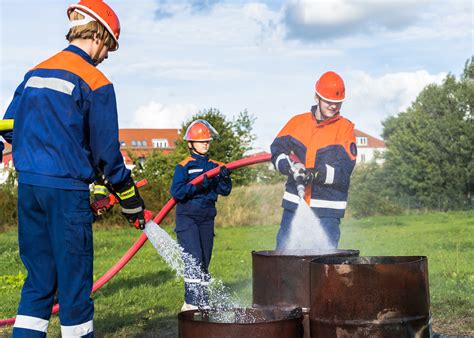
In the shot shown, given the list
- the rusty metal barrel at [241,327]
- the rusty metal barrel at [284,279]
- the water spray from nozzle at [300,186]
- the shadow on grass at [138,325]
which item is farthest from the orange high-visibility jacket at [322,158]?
the rusty metal barrel at [241,327]

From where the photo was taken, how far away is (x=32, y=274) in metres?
4.25

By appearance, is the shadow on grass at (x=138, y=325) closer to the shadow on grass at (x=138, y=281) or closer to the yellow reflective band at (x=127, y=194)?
the shadow on grass at (x=138, y=281)

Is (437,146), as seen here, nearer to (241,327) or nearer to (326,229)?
(326,229)

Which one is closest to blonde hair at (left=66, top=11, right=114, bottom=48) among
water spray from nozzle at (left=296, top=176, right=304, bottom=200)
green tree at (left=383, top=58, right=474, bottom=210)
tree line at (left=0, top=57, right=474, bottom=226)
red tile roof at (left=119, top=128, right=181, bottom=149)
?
water spray from nozzle at (left=296, top=176, right=304, bottom=200)

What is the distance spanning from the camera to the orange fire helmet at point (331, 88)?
270 inches

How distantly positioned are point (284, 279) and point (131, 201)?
3.76 ft

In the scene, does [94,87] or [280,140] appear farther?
[280,140]

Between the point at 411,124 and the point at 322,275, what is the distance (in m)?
54.9

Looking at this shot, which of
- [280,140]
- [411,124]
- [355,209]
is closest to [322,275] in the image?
[280,140]

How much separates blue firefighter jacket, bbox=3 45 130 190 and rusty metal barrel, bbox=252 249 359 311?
49.3 inches

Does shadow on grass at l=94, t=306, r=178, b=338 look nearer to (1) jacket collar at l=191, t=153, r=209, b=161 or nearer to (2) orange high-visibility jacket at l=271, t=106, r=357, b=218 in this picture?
(2) orange high-visibility jacket at l=271, t=106, r=357, b=218

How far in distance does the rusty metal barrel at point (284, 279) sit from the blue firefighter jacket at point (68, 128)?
125 centimetres

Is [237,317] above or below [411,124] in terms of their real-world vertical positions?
below

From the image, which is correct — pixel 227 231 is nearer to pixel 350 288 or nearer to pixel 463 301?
pixel 463 301
